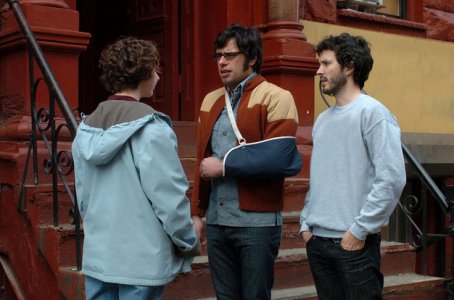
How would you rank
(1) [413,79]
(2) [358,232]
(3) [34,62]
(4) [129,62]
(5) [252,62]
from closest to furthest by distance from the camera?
(4) [129,62]
(2) [358,232]
(5) [252,62]
(3) [34,62]
(1) [413,79]

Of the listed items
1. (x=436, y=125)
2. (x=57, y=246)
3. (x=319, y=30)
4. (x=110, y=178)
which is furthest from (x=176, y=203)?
(x=436, y=125)

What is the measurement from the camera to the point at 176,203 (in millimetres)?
3332

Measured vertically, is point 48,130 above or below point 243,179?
above

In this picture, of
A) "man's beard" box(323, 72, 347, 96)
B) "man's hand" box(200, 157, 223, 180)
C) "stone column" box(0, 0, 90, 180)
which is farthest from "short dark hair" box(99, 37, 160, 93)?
"stone column" box(0, 0, 90, 180)

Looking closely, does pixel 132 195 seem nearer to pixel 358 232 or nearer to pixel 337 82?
pixel 358 232

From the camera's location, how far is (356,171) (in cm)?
365

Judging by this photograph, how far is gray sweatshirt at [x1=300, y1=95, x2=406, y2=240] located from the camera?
3561mm

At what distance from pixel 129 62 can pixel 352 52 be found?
106cm

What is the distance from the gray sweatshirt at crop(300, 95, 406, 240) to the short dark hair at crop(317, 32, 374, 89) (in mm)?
148

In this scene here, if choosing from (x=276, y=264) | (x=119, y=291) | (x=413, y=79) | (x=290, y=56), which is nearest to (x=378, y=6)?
(x=413, y=79)

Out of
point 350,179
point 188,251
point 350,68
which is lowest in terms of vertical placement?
point 188,251

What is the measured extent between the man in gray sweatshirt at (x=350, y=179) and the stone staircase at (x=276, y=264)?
149 centimetres

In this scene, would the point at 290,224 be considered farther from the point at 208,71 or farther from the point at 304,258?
the point at 208,71

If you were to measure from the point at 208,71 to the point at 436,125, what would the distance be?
3.12 metres
